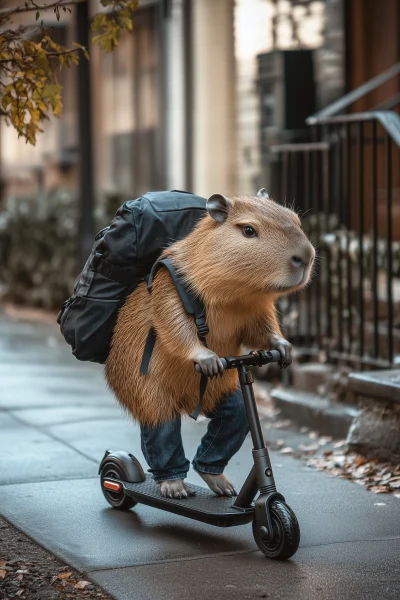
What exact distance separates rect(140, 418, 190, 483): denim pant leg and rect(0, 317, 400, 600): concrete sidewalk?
0.26 metres

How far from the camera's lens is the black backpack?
461 cm

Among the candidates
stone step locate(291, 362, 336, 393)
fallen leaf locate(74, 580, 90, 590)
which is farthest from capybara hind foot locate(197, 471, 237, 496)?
stone step locate(291, 362, 336, 393)

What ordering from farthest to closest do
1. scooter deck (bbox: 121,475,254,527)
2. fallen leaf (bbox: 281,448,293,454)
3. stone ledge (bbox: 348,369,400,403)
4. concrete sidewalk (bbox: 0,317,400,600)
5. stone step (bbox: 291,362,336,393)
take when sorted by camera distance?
stone step (bbox: 291,362,336,393)
fallen leaf (bbox: 281,448,293,454)
stone ledge (bbox: 348,369,400,403)
scooter deck (bbox: 121,475,254,527)
concrete sidewalk (bbox: 0,317,400,600)

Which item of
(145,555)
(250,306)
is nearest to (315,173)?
(250,306)

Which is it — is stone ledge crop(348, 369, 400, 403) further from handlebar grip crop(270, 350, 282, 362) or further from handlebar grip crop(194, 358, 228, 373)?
handlebar grip crop(194, 358, 228, 373)

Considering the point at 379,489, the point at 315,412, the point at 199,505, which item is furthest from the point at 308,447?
the point at 199,505

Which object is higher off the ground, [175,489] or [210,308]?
[210,308]

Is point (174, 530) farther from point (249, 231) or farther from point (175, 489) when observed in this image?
point (249, 231)

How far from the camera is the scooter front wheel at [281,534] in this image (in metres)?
4.20

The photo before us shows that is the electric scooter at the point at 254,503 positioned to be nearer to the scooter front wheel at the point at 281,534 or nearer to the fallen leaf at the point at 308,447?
the scooter front wheel at the point at 281,534

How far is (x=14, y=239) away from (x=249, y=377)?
988 centimetres

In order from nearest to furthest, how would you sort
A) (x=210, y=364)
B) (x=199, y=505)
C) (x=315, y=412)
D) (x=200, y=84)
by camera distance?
(x=210, y=364)
(x=199, y=505)
(x=315, y=412)
(x=200, y=84)

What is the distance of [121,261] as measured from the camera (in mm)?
4617

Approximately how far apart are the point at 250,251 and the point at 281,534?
3.65 ft
